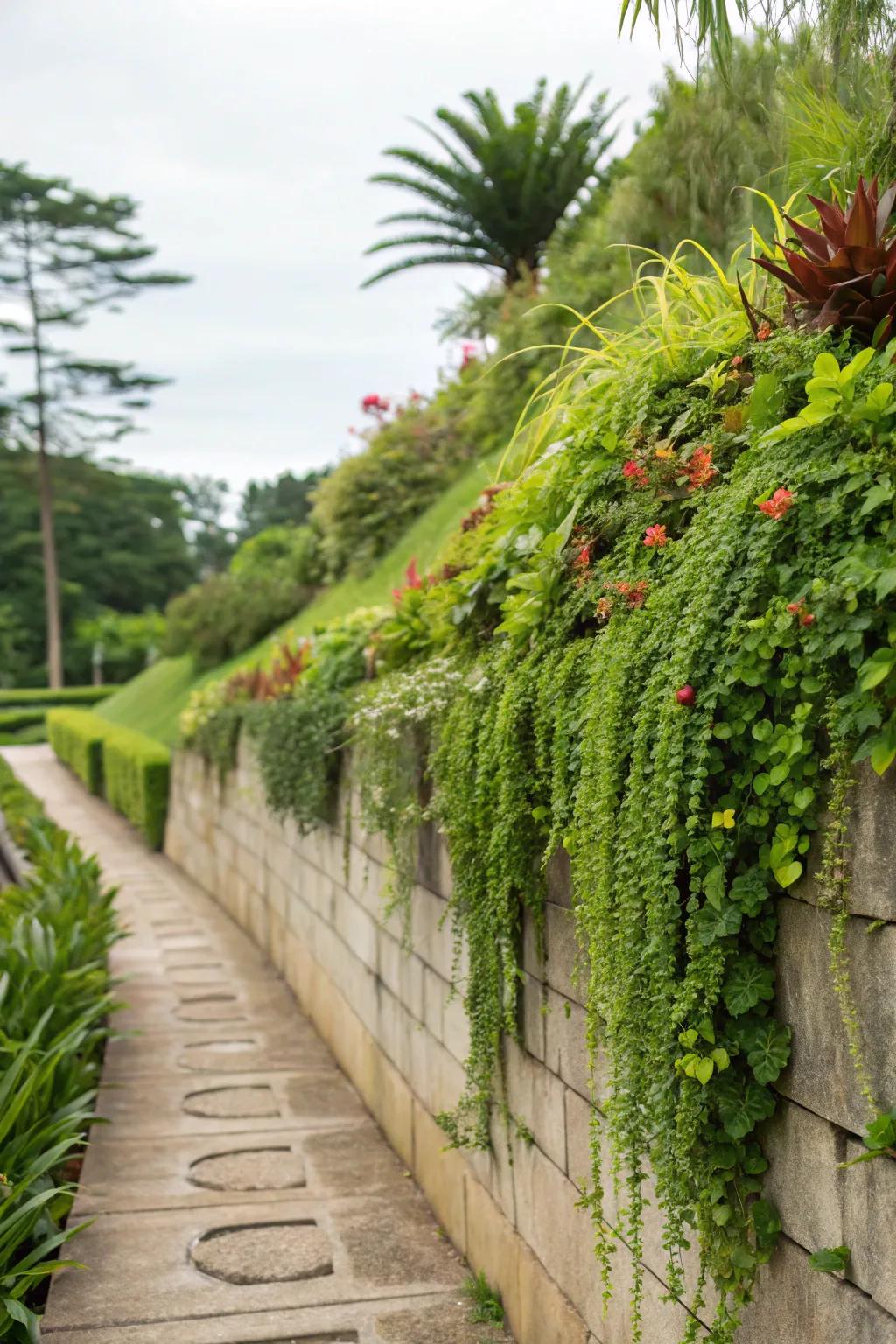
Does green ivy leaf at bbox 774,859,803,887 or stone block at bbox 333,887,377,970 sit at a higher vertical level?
green ivy leaf at bbox 774,859,803,887

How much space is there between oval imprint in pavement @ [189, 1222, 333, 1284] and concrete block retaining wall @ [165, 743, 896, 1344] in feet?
1.51

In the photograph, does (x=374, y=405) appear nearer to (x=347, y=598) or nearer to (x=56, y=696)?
(x=347, y=598)

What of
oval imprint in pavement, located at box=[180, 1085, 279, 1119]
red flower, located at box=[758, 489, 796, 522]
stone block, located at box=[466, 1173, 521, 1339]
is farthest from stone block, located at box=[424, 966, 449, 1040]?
red flower, located at box=[758, 489, 796, 522]

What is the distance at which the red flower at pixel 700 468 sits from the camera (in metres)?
2.66

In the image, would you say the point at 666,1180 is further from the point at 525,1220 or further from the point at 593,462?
the point at 593,462

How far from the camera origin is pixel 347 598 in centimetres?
1223

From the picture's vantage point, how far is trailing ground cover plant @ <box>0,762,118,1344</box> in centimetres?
327

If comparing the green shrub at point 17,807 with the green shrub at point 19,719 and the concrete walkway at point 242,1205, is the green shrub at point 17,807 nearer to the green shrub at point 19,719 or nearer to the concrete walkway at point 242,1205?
the concrete walkway at point 242,1205

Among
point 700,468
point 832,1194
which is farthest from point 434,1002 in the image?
point 832,1194

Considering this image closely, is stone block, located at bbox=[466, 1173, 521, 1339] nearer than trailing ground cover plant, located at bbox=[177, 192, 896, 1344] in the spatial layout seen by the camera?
No

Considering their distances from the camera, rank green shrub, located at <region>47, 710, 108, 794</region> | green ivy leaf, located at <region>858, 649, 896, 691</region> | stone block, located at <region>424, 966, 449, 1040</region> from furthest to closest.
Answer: green shrub, located at <region>47, 710, 108, 794</region> → stone block, located at <region>424, 966, 449, 1040</region> → green ivy leaf, located at <region>858, 649, 896, 691</region>

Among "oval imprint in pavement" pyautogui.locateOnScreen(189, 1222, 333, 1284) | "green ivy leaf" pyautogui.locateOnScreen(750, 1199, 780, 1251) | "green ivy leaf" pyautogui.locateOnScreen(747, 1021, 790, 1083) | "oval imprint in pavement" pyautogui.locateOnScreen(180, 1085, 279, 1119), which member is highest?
"green ivy leaf" pyautogui.locateOnScreen(747, 1021, 790, 1083)

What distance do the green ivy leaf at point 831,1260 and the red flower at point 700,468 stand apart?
1524 mm

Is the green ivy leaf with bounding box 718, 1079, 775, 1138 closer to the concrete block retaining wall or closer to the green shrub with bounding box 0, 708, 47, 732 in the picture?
the concrete block retaining wall
